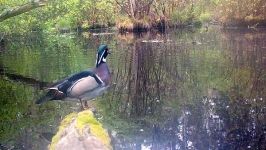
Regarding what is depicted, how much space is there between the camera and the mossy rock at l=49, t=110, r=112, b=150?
540 centimetres

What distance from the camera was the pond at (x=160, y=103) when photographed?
7402 mm

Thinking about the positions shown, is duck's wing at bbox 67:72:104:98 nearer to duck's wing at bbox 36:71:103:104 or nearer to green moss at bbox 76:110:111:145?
duck's wing at bbox 36:71:103:104

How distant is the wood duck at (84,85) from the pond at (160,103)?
79 cm

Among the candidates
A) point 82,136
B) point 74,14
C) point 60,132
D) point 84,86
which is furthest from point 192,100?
point 74,14

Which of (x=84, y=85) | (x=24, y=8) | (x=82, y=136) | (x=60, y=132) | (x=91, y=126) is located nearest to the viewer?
(x=82, y=136)

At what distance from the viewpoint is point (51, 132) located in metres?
7.78

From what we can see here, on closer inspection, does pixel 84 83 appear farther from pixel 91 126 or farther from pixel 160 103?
pixel 160 103

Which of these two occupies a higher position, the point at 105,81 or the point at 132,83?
the point at 105,81

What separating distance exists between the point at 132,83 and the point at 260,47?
943 centimetres

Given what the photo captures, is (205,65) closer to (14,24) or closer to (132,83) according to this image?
(132,83)

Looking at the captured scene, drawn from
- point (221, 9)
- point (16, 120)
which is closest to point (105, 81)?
point (16, 120)

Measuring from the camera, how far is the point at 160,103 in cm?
984

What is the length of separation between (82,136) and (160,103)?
14.7 ft

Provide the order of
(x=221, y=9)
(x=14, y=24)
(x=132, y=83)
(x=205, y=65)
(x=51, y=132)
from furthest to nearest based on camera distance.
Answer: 1. (x=221, y=9)
2. (x=14, y=24)
3. (x=205, y=65)
4. (x=132, y=83)
5. (x=51, y=132)
